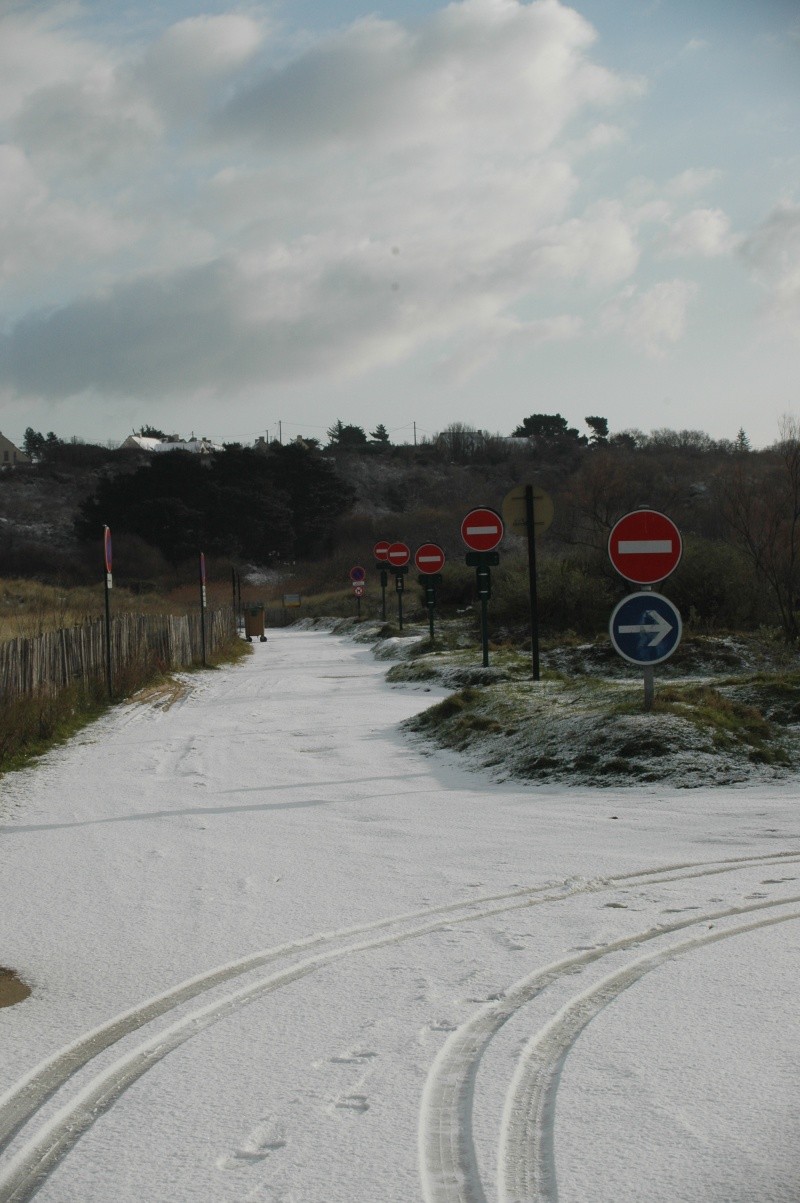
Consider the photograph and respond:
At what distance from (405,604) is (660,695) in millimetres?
45832

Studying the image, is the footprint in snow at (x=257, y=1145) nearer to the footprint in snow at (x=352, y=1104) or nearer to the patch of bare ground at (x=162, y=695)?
the footprint in snow at (x=352, y=1104)

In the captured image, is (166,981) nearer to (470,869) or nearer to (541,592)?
(470,869)

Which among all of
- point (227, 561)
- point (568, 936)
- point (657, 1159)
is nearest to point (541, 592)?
point (568, 936)

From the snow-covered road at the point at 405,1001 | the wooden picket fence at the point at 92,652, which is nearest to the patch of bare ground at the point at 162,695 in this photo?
the wooden picket fence at the point at 92,652

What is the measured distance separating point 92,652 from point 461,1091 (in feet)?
51.5

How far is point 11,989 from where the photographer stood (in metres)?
4.70

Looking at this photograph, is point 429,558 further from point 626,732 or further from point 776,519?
point 626,732

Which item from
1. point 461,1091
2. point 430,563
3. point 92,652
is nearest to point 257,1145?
point 461,1091

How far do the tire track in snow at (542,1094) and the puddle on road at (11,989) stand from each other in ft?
6.60

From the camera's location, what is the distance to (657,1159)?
307 cm

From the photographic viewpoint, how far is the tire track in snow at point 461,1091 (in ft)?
9.74

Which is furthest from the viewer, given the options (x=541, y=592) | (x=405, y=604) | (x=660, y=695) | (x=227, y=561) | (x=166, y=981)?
(x=227, y=561)

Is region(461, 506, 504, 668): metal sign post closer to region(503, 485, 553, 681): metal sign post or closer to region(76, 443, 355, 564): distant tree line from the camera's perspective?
region(503, 485, 553, 681): metal sign post

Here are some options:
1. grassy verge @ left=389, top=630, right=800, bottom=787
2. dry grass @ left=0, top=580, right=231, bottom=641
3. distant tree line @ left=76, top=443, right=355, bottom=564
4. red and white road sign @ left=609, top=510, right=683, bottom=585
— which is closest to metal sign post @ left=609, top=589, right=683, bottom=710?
red and white road sign @ left=609, top=510, right=683, bottom=585
